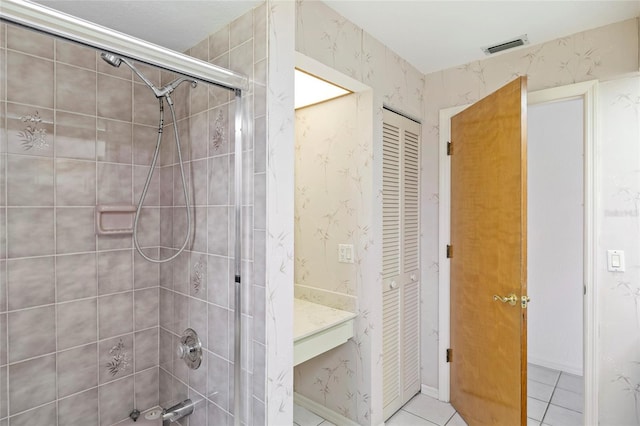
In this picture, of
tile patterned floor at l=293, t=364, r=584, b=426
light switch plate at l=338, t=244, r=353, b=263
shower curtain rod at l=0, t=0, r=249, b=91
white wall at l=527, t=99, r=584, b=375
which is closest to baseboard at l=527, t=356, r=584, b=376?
white wall at l=527, t=99, r=584, b=375

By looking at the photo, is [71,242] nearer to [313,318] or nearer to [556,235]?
[313,318]

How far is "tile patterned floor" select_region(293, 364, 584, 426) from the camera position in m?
2.22

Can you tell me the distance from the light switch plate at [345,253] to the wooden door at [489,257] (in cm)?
80

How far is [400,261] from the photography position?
2361mm

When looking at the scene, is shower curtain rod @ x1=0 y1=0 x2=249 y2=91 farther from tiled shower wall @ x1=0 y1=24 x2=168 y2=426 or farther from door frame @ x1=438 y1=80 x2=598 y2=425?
door frame @ x1=438 y1=80 x2=598 y2=425

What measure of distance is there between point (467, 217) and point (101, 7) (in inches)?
88.5

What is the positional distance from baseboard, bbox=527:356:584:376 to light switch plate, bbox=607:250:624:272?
59.4 inches

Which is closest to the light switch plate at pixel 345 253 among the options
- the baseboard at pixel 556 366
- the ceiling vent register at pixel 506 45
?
the ceiling vent register at pixel 506 45

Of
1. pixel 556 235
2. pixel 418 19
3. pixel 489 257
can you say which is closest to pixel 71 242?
pixel 418 19

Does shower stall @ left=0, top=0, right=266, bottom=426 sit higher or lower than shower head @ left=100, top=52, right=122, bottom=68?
lower

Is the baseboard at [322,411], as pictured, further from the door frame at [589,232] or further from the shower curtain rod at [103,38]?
the shower curtain rod at [103,38]

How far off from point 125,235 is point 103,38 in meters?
1.12

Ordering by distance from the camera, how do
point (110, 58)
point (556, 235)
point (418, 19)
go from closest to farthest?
point (110, 58) < point (418, 19) < point (556, 235)

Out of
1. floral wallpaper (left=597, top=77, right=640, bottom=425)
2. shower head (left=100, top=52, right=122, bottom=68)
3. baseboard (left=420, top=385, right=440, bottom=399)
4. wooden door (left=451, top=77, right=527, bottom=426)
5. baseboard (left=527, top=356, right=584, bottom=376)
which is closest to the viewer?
shower head (left=100, top=52, right=122, bottom=68)
